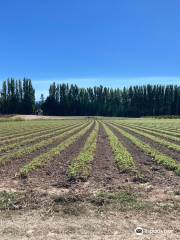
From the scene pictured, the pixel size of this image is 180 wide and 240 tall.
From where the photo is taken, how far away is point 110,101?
142 m

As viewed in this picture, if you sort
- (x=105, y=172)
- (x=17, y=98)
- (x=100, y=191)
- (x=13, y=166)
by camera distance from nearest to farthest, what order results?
1. (x=100, y=191)
2. (x=105, y=172)
3. (x=13, y=166)
4. (x=17, y=98)

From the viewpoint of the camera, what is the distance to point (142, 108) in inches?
5546

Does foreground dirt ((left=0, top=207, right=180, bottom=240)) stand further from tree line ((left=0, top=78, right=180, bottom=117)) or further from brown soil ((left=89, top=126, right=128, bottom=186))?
tree line ((left=0, top=78, right=180, bottom=117))

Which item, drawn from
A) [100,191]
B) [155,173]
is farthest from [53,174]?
[155,173]

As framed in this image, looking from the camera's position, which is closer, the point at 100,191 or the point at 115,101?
the point at 100,191

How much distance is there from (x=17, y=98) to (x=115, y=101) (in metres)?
38.5

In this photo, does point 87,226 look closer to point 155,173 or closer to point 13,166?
point 155,173

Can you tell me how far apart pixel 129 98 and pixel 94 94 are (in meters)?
14.1

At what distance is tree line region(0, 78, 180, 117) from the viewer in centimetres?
13512

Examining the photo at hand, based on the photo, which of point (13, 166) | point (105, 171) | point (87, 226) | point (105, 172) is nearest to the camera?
point (87, 226)

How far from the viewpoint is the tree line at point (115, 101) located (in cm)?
13625

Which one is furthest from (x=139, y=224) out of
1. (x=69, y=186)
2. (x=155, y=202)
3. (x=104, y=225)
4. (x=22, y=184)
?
(x=22, y=184)

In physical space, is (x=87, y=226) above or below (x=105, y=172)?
below

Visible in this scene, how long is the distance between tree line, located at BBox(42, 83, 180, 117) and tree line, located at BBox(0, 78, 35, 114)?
750 centimetres
